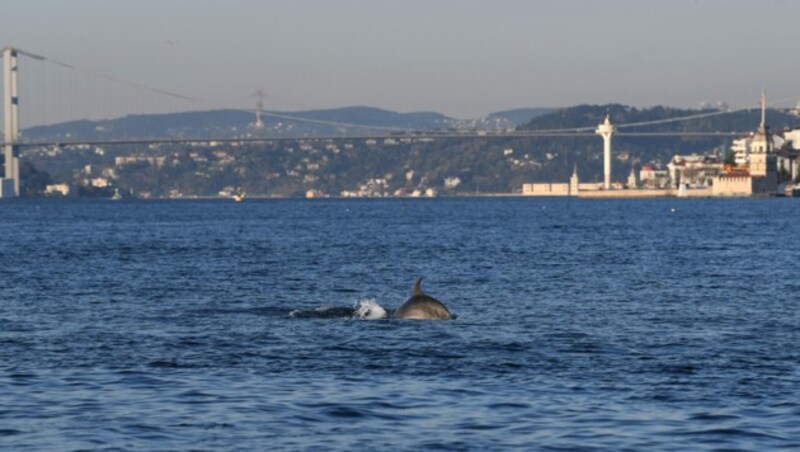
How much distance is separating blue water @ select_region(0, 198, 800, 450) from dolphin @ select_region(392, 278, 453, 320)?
16.3 inches

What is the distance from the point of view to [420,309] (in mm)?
29062

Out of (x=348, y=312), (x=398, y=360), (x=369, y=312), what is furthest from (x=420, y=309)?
(x=398, y=360)

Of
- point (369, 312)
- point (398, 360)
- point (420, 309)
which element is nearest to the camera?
point (398, 360)

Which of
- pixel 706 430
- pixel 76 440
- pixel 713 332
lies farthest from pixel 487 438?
pixel 713 332

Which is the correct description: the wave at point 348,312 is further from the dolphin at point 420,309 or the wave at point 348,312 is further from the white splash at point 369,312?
the dolphin at point 420,309

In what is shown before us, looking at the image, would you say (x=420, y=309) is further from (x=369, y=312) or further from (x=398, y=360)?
(x=398, y=360)

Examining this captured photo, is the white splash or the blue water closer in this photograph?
the blue water

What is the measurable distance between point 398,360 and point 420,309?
5.84m

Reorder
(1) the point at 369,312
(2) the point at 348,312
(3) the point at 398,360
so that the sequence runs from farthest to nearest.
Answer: (2) the point at 348,312, (1) the point at 369,312, (3) the point at 398,360

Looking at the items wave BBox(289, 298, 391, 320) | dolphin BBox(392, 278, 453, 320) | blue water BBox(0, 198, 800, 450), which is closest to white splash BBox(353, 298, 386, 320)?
wave BBox(289, 298, 391, 320)

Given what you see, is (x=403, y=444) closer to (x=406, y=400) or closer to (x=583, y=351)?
(x=406, y=400)

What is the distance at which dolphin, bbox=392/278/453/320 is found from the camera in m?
29.0

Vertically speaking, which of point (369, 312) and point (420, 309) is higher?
point (420, 309)

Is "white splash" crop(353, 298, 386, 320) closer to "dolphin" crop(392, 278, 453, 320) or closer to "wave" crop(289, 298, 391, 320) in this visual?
"wave" crop(289, 298, 391, 320)
